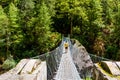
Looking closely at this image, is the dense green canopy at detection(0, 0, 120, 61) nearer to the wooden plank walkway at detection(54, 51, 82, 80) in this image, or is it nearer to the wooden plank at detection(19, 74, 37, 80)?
the wooden plank walkway at detection(54, 51, 82, 80)

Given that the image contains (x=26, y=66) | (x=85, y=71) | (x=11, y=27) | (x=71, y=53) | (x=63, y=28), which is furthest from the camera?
(x=63, y=28)

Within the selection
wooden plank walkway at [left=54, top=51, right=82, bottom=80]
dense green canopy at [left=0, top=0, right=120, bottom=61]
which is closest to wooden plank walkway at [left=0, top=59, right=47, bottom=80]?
wooden plank walkway at [left=54, top=51, right=82, bottom=80]

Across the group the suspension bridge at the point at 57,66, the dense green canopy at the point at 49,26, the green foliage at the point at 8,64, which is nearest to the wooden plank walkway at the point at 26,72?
the suspension bridge at the point at 57,66

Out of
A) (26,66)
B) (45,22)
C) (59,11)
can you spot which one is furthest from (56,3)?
(26,66)

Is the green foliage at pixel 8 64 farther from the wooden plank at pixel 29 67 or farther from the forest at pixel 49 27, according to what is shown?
the wooden plank at pixel 29 67

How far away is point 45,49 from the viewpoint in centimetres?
2009

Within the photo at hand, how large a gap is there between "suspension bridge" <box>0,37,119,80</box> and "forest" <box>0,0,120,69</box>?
3.24m

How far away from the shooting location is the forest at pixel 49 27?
19.9 metres

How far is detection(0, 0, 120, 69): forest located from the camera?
65.2ft

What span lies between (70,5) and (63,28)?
2633 millimetres

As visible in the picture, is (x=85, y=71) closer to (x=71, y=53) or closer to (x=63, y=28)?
(x=71, y=53)

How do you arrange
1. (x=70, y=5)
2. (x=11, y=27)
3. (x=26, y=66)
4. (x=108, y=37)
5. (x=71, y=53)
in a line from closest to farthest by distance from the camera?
(x=26, y=66) < (x=71, y=53) < (x=11, y=27) < (x=108, y=37) < (x=70, y=5)

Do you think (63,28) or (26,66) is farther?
(63,28)

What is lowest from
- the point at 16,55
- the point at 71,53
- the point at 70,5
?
the point at 16,55
